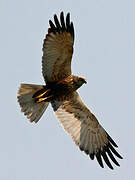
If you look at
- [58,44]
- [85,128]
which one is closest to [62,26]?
[58,44]

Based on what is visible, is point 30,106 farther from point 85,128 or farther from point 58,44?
point 58,44

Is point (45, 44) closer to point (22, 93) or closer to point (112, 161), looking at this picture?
point (22, 93)

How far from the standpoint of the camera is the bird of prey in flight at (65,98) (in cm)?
1036

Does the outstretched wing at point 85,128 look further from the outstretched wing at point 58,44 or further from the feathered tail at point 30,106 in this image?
the outstretched wing at point 58,44

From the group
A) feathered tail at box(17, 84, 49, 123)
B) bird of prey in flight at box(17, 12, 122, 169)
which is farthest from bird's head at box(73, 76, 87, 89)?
feathered tail at box(17, 84, 49, 123)

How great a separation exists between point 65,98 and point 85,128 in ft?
2.62

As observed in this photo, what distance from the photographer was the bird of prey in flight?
34.0 feet

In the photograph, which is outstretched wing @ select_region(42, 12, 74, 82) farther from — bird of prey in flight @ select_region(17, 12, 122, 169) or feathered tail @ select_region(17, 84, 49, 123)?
feathered tail @ select_region(17, 84, 49, 123)

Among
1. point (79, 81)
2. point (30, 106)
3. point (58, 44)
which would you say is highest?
point (58, 44)

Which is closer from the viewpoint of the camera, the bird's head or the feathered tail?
the bird's head

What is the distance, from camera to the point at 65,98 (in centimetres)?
1102

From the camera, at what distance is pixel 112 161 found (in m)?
10.8

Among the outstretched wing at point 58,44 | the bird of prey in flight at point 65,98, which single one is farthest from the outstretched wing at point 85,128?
the outstretched wing at point 58,44

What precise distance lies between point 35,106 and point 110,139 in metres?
1.74
